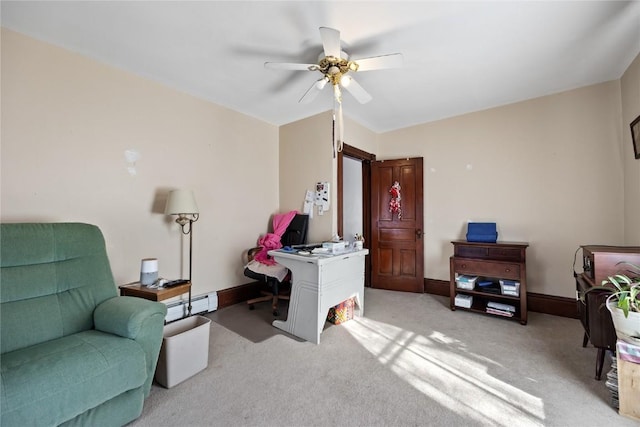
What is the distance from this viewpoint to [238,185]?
3592 mm

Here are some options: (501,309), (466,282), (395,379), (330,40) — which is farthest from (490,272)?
(330,40)

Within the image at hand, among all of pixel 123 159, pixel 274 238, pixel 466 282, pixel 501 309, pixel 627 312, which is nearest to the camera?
pixel 627 312

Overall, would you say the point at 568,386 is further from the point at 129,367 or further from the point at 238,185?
the point at 238,185

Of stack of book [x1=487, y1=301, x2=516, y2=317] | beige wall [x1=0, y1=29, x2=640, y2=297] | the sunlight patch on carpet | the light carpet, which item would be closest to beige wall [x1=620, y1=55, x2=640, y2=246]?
beige wall [x1=0, y1=29, x2=640, y2=297]

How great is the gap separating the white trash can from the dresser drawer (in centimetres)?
280

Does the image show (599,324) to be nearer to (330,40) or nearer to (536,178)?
(536,178)

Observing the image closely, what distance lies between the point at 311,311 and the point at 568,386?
73.6 inches

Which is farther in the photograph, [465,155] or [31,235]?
[465,155]

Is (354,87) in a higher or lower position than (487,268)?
higher

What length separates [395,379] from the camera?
190cm

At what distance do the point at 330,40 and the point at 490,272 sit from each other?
2899 mm

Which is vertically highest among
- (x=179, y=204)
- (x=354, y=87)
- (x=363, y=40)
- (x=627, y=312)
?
(x=363, y=40)

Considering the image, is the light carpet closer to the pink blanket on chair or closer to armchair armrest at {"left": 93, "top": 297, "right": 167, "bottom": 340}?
armchair armrest at {"left": 93, "top": 297, "right": 167, "bottom": 340}

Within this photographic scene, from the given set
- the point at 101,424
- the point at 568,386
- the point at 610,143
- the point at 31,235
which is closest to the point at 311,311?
the point at 101,424
